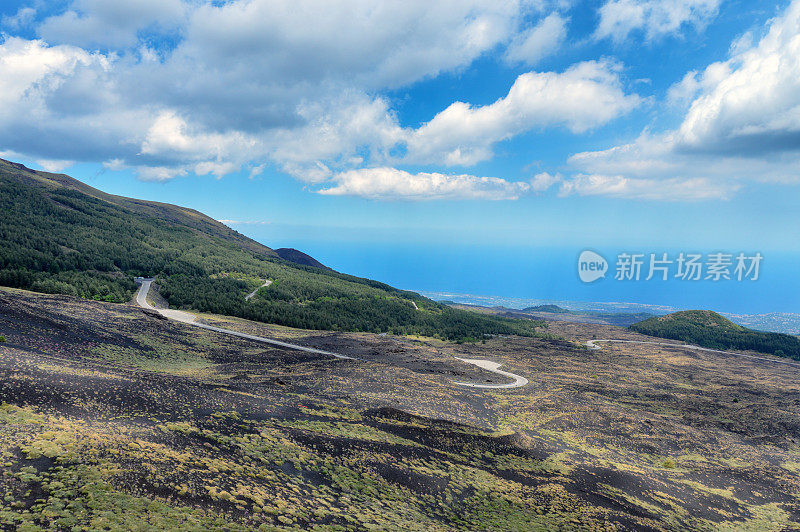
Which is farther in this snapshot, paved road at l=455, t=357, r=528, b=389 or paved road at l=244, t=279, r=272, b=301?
paved road at l=244, t=279, r=272, b=301

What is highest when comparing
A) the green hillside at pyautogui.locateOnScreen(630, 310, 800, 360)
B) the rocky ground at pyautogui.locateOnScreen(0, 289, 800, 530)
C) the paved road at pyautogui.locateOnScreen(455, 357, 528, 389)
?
the green hillside at pyautogui.locateOnScreen(630, 310, 800, 360)

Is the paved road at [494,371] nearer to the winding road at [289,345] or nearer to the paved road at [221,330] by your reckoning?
the winding road at [289,345]

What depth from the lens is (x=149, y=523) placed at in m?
8.88

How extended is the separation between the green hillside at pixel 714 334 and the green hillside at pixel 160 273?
39.9 meters

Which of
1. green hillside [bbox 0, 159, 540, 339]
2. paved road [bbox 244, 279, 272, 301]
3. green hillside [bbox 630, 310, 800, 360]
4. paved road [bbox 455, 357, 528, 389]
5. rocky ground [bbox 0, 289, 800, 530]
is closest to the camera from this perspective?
rocky ground [bbox 0, 289, 800, 530]

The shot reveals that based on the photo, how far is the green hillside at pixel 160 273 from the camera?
221 feet

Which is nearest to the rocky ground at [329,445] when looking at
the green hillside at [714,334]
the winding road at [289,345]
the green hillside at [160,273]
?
the winding road at [289,345]

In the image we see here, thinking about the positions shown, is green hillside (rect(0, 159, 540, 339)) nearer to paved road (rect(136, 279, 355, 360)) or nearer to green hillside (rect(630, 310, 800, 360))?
paved road (rect(136, 279, 355, 360))

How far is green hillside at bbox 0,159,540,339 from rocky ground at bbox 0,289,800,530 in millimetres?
25824

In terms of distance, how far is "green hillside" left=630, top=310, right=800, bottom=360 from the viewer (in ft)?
331

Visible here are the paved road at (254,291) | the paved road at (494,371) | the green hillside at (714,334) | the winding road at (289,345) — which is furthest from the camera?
the green hillside at (714,334)

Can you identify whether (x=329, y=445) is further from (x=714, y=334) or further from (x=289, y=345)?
(x=714, y=334)

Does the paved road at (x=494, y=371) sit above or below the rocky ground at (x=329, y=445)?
below

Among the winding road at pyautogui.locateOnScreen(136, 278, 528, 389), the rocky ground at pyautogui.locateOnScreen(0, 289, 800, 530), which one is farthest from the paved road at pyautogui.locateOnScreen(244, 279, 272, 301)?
the rocky ground at pyautogui.locateOnScreen(0, 289, 800, 530)
